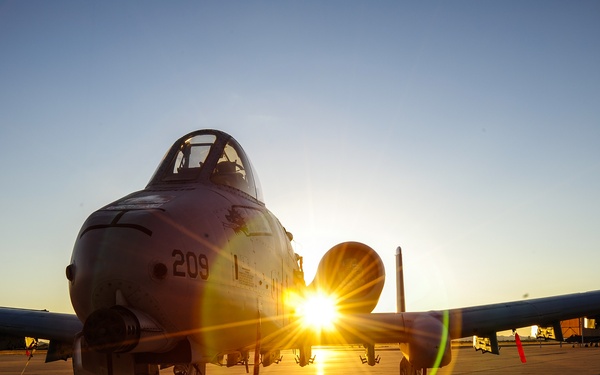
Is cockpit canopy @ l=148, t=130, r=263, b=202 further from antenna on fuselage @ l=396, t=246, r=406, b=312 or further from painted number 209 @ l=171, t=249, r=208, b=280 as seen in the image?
antenna on fuselage @ l=396, t=246, r=406, b=312

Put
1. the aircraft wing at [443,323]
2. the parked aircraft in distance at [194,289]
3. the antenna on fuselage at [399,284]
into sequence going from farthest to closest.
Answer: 1. the antenna on fuselage at [399,284]
2. the aircraft wing at [443,323]
3. the parked aircraft in distance at [194,289]

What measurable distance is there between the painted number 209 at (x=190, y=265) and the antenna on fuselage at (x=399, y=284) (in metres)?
14.1

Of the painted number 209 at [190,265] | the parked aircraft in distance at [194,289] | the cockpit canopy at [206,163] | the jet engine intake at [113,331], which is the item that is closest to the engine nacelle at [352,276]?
the parked aircraft in distance at [194,289]

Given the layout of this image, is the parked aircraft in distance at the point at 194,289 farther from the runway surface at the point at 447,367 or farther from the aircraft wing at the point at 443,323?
the runway surface at the point at 447,367

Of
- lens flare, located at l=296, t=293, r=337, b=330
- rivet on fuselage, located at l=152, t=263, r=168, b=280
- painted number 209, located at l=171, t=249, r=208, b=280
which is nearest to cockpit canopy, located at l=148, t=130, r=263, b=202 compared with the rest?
painted number 209, located at l=171, t=249, r=208, b=280

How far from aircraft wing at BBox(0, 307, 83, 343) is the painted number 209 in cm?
463

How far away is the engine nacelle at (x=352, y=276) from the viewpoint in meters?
14.0

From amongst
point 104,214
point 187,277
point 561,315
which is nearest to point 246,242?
point 187,277

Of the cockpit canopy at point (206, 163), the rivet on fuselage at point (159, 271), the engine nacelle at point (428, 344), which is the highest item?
the cockpit canopy at point (206, 163)

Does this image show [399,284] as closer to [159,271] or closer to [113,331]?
[159,271]

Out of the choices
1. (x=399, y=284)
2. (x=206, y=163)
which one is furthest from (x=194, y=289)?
(x=399, y=284)

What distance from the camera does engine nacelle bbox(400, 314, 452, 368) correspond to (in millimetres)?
10695

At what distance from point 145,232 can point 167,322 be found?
33.8 inches

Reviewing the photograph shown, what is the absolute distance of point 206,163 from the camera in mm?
7477
